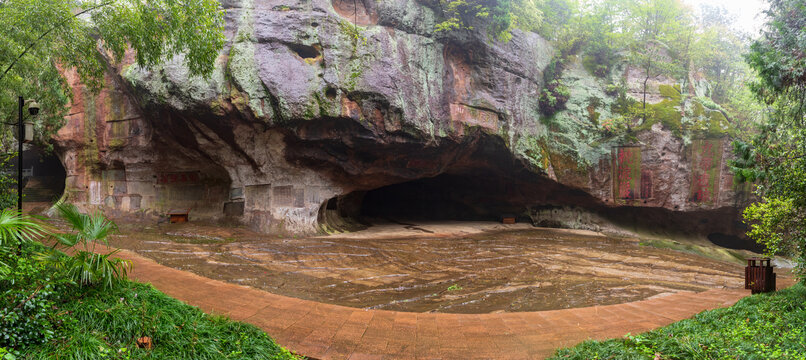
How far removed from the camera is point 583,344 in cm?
368

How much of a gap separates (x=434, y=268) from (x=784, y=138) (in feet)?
21.0

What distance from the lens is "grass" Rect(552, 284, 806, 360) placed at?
10.4ft

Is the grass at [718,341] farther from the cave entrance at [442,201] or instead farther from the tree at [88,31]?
the cave entrance at [442,201]

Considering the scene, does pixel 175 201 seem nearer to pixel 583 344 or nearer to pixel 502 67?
pixel 502 67

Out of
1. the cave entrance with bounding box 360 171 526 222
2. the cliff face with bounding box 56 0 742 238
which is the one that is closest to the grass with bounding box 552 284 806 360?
the cliff face with bounding box 56 0 742 238

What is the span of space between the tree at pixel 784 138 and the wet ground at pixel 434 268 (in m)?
2.06

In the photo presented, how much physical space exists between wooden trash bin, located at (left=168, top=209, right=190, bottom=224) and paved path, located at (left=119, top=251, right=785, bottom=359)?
977 centimetres

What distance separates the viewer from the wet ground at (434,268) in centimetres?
648

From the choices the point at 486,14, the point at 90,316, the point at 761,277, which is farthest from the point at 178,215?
the point at 761,277

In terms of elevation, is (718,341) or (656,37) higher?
(656,37)

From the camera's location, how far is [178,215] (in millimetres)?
14289

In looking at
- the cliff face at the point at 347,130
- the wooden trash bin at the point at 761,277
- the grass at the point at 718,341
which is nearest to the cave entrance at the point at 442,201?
the cliff face at the point at 347,130

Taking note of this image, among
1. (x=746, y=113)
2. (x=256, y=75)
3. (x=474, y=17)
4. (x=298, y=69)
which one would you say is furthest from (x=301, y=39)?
(x=746, y=113)

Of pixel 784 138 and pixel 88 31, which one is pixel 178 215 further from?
pixel 784 138
